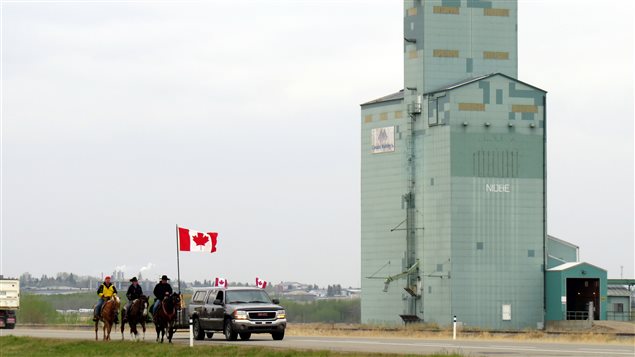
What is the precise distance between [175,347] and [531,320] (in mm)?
54958

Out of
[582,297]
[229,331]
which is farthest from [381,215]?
[229,331]

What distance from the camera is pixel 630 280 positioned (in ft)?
373

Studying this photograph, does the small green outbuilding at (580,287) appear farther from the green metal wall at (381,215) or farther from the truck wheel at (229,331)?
the truck wheel at (229,331)

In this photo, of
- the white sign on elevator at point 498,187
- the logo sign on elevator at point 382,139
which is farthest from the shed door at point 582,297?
the logo sign on elevator at point 382,139

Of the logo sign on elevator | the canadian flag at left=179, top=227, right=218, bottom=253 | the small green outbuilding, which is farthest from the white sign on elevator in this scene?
the canadian flag at left=179, top=227, right=218, bottom=253

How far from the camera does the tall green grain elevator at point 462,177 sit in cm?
9362

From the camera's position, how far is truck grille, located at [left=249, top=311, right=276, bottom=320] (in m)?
48.4

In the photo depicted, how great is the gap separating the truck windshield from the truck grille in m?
0.85

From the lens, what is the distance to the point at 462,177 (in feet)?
307

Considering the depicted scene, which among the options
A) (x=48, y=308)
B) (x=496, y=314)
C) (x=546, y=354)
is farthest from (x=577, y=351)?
(x=48, y=308)

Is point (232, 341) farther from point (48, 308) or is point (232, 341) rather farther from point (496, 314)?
point (48, 308)

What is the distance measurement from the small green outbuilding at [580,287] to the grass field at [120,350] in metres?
50.2

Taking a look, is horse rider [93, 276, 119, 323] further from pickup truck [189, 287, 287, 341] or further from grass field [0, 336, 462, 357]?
pickup truck [189, 287, 287, 341]

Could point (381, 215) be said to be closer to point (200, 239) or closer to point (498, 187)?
point (498, 187)
